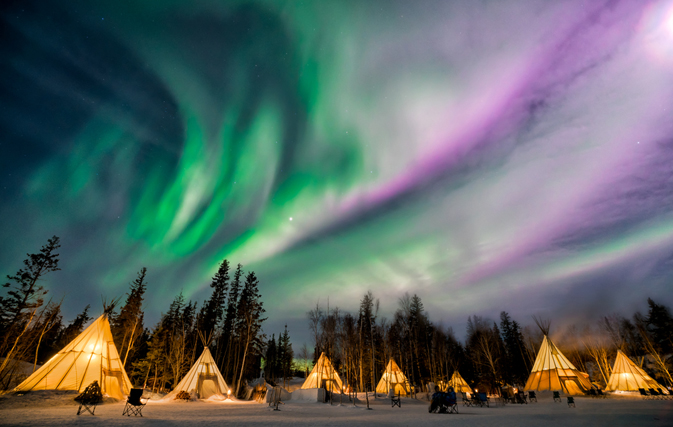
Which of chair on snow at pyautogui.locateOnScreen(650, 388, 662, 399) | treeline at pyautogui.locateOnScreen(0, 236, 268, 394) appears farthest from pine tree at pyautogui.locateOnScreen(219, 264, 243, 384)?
chair on snow at pyautogui.locateOnScreen(650, 388, 662, 399)

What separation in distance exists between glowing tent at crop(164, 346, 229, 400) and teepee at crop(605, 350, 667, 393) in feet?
126

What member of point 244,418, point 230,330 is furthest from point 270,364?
point 244,418

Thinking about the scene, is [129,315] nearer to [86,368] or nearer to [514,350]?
[86,368]

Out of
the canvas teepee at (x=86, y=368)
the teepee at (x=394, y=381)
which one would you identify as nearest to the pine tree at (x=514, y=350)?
the teepee at (x=394, y=381)

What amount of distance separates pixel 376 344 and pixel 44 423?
160ft

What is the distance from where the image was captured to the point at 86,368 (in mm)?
16750

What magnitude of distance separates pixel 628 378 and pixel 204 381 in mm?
40601

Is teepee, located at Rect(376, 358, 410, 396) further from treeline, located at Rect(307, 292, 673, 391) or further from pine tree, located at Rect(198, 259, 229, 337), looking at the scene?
pine tree, located at Rect(198, 259, 229, 337)

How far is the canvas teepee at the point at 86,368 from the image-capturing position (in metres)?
15.4

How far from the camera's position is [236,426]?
29.2 feet

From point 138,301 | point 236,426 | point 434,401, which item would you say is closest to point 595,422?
Answer: point 434,401

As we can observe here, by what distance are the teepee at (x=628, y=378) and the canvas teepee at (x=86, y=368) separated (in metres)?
43.9

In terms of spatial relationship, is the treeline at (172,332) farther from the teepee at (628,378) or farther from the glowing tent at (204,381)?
the teepee at (628,378)

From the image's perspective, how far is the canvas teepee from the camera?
15.4m
